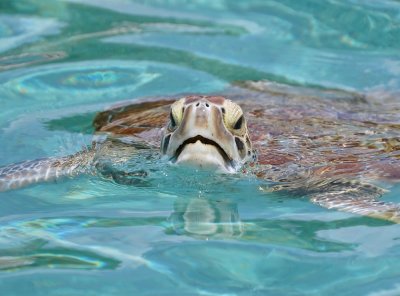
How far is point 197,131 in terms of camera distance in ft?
13.1

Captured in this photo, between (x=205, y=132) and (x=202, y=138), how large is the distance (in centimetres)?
6

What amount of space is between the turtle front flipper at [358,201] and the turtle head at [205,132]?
528 mm

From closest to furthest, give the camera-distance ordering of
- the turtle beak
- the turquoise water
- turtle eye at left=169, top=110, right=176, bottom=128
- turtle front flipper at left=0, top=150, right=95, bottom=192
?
the turquoise water < the turtle beak < turtle eye at left=169, top=110, right=176, bottom=128 < turtle front flipper at left=0, top=150, right=95, bottom=192

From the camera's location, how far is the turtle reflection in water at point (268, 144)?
13.4 ft

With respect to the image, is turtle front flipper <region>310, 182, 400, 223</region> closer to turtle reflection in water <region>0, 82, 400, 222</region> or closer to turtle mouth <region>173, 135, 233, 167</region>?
turtle reflection in water <region>0, 82, 400, 222</region>

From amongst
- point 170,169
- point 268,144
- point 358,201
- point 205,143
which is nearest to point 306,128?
point 268,144

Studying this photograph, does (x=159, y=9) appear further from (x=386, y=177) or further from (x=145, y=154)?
(x=386, y=177)

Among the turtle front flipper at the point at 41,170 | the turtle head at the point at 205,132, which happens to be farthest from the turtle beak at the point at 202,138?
the turtle front flipper at the point at 41,170

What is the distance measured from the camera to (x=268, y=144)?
15.8 ft

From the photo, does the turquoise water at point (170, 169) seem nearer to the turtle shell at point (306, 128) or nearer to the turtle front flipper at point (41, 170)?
the turtle front flipper at point (41, 170)

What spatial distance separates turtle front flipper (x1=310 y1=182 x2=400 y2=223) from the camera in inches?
159

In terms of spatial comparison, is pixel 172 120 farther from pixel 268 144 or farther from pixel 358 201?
pixel 358 201

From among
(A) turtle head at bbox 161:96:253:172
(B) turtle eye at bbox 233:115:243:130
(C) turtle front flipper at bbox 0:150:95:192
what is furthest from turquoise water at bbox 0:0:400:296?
(B) turtle eye at bbox 233:115:243:130

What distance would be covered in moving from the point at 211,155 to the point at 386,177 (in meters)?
1.08
